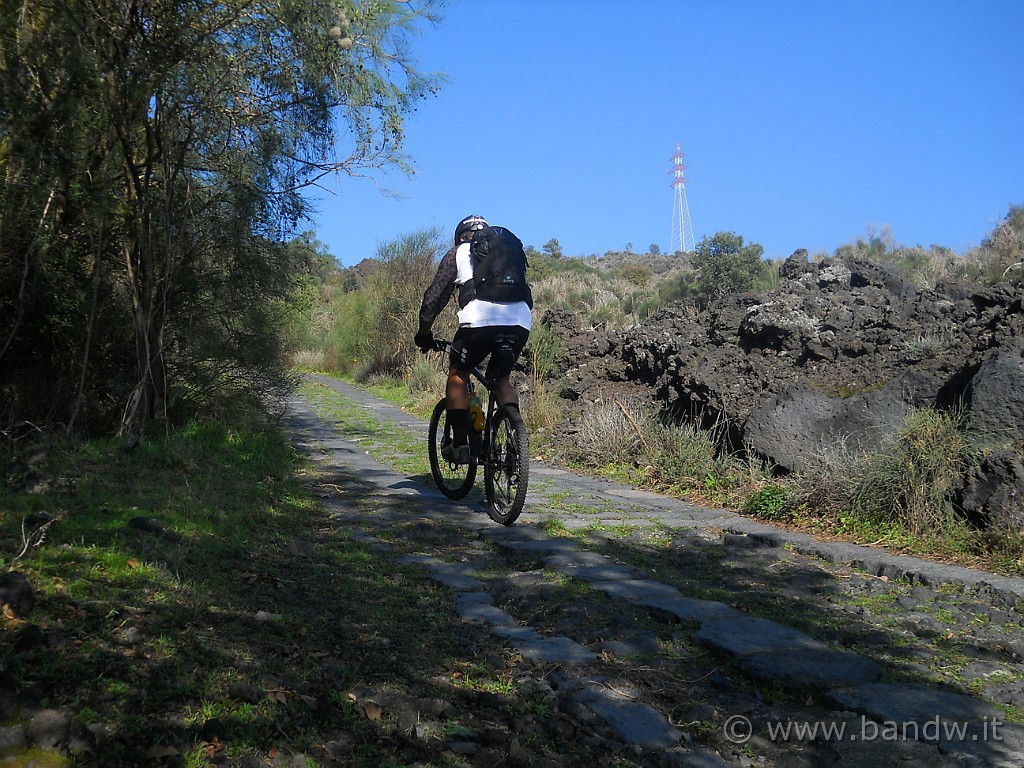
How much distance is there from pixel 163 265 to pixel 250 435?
1710 mm

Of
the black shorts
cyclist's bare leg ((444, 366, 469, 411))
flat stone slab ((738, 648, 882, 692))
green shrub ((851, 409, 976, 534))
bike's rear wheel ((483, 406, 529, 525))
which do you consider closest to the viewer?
flat stone slab ((738, 648, 882, 692))

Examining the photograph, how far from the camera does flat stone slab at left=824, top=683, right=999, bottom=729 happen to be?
10.0 feet

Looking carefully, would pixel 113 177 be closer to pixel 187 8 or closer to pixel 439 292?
pixel 187 8

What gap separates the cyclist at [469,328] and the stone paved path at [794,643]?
34.8 inches

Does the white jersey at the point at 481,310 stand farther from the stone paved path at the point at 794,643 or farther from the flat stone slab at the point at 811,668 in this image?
the flat stone slab at the point at 811,668

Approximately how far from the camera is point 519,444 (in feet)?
20.5

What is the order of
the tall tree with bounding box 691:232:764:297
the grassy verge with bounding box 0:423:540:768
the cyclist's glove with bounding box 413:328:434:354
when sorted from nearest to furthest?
the grassy verge with bounding box 0:423:540:768 < the cyclist's glove with bounding box 413:328:434:354 < the tall tree with bounding box 691:232:764:297

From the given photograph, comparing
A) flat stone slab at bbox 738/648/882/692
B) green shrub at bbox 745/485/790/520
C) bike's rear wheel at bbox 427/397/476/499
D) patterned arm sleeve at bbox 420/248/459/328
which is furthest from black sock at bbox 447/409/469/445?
flat stone slab at bbox 738/648/882/692

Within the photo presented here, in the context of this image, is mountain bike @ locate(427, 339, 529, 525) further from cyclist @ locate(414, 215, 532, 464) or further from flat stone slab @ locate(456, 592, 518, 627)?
flat stone slab @ locate(456, 592, 518, 627)

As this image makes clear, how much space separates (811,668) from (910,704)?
415mm

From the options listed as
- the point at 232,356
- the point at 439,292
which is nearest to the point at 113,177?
the point at 232,356

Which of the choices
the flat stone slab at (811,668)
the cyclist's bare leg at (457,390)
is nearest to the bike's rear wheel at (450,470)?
the cyclist's bare leg at (457,390)

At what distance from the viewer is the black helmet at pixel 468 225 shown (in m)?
6.68

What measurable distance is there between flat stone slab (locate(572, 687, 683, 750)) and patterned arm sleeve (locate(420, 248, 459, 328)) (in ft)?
12.1
